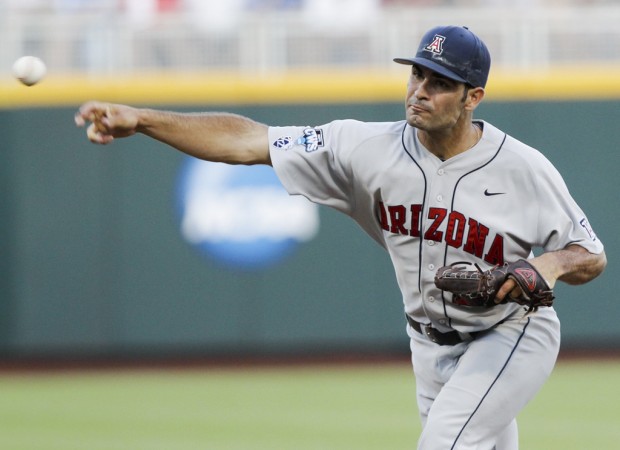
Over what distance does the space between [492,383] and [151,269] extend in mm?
8454

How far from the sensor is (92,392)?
10953mm

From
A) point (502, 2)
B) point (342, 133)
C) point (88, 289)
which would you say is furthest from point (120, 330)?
point (342, 133)

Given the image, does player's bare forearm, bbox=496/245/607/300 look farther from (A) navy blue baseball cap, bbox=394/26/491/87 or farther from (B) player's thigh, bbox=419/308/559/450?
(A) navy blue baseball cap, bbox=394/26/491/87

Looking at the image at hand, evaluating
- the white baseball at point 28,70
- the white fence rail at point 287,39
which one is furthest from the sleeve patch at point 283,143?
the white fence rail at point 287,39

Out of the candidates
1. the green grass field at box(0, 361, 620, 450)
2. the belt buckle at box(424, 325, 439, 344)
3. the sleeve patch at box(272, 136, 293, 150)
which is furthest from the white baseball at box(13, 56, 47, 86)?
the green grass field at box(0, 361, 620, 450)

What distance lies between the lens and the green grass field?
8.30 metres

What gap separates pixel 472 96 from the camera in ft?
16.2

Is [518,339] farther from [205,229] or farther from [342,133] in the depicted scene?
[205,229]

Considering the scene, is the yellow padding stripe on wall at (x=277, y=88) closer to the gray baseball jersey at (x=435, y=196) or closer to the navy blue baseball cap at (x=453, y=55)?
the gray baseball jersey at (x=435, y=196)

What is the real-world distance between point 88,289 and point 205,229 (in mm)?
1387

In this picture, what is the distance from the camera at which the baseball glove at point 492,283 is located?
14.7ft

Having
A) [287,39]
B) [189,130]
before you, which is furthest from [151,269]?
[189,130]

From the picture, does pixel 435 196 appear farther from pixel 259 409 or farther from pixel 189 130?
pixel 259 409

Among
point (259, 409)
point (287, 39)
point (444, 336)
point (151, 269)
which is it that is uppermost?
point (287, 39)
